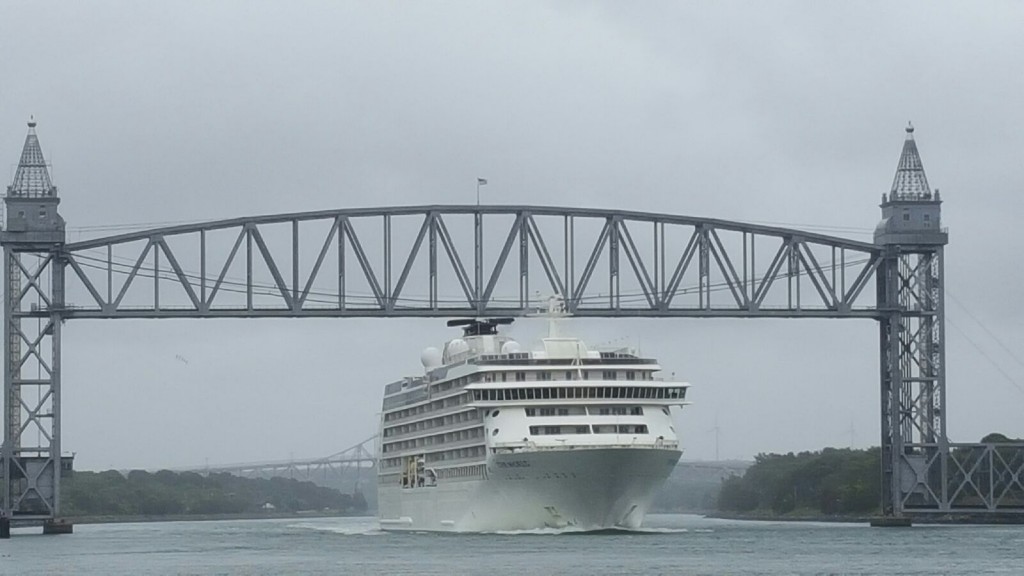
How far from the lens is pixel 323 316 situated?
119 metres

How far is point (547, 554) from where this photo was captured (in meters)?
91.9

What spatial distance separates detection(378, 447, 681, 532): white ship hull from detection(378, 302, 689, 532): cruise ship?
45mm

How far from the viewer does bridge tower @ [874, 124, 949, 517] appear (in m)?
125

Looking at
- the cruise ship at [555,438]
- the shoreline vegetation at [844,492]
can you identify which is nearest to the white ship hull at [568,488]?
the cruise ship at [555,438]

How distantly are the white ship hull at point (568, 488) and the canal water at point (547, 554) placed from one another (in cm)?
81

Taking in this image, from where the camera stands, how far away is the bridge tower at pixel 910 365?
12531cm

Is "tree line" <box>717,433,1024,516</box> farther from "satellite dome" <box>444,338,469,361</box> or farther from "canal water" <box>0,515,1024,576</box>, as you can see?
"satellite dome" <box>444,338,469,361</box>

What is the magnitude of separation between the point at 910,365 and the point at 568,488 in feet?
97.4

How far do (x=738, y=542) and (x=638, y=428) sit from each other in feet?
31.3

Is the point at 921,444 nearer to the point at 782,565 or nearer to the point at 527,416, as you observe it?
the point at 527,416

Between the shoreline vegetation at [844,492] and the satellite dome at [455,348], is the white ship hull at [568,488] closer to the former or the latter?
the satellite dome at [455,348]

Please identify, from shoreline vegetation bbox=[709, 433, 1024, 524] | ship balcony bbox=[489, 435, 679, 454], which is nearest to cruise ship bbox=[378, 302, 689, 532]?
ship balcony bbox=[489, 435, 679, 454]

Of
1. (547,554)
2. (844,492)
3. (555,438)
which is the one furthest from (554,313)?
(844,492)

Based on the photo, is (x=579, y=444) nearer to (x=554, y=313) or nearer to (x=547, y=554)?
(x=547, y=554)
